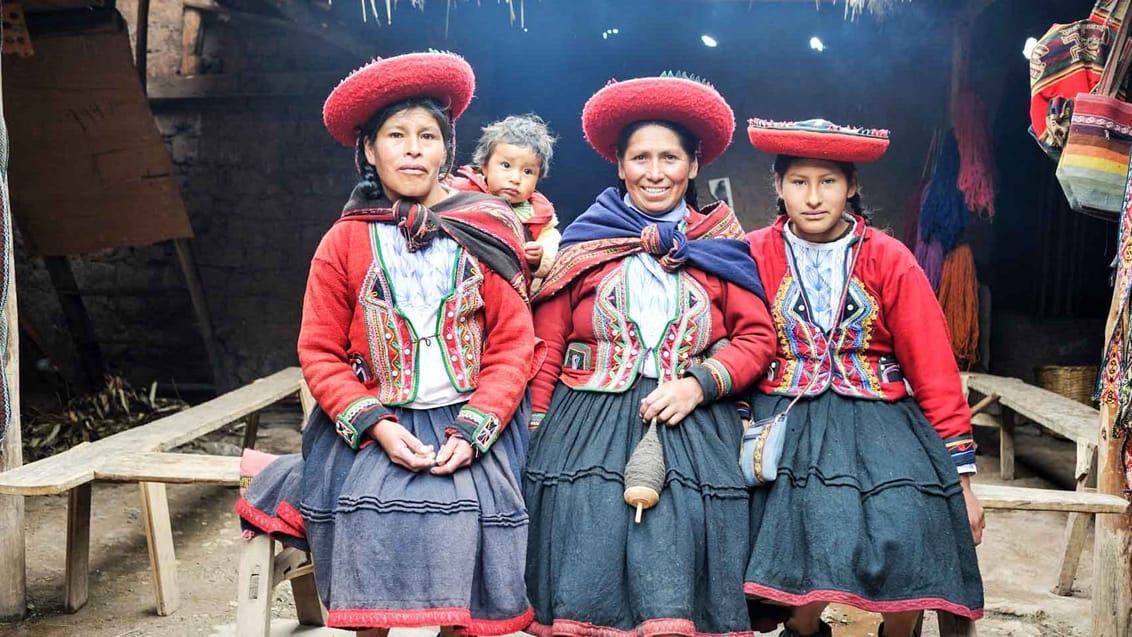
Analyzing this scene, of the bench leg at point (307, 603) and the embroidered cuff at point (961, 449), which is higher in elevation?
the embroidered cuff at point (961, 449)

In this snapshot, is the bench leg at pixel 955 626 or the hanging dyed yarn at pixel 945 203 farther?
the hanging dyed yarn at pixel 945 203

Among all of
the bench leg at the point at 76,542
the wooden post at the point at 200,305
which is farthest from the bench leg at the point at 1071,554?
the wooden post at the point at 200,305

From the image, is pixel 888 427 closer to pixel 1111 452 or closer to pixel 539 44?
pixel 1111 452

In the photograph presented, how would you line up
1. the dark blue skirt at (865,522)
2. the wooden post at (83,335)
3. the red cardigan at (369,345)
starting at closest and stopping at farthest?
1. the dark blue skirt at (865,522)
2. the red cardigan at (369,345)
3. the wooden post at (83,335)

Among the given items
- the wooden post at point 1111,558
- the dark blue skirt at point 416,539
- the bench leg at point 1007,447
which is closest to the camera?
the dark blue skirt at point 416,539

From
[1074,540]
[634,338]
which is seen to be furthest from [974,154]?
[634,338]

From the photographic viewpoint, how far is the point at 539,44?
23.7ft

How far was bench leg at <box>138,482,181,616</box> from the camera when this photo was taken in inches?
151

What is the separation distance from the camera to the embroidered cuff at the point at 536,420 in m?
2.82

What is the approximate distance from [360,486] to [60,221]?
14.7 feet

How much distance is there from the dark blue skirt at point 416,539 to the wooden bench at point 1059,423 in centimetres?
199

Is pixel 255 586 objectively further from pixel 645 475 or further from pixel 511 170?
pixel 511 170

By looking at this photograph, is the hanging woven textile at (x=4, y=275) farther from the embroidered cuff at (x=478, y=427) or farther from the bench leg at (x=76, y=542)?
the embroidered cuff at (x=478, y=427)

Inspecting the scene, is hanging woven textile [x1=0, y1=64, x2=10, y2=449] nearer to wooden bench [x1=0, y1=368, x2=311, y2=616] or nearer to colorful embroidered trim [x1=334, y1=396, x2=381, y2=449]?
wooden bench [x1=0, y1=368, x2=311, y2=616]
